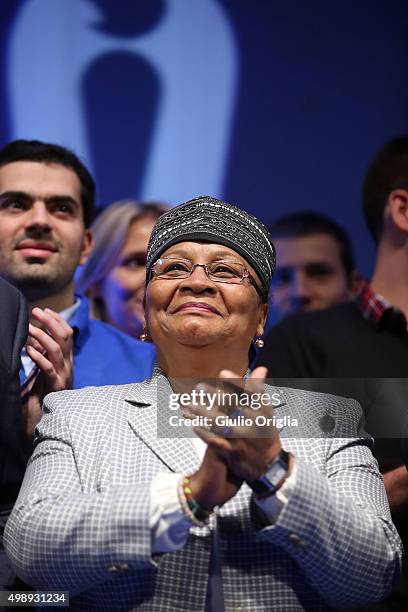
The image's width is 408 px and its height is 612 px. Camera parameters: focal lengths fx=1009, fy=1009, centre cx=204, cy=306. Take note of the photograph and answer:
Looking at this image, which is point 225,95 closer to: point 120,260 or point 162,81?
point 162,81

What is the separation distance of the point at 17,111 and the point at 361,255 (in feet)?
4.81

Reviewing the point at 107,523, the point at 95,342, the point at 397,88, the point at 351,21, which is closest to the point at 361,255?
the point at 397,88

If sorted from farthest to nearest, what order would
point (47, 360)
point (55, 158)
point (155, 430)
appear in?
point (55, 158)
point (47, 360)
point (155, 430)

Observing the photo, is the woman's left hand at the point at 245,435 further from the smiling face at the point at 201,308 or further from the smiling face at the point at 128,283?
the smiling face at the point at 128,283

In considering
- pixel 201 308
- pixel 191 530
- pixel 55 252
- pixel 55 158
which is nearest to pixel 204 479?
pixel 191 530

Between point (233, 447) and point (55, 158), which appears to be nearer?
point (233, 447)

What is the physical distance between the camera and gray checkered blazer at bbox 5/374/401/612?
178 cm

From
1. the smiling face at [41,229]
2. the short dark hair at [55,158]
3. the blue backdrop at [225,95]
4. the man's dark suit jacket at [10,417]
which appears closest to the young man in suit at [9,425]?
the man's dark suit jacket at [10,417]

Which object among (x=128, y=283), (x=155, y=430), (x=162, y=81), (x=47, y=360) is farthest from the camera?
(x=162, y=81)

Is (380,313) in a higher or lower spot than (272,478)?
higher

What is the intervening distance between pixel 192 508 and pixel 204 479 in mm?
54

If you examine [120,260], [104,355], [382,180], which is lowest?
[104,355]

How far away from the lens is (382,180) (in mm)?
3508

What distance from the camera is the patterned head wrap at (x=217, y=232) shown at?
7.41 ft
